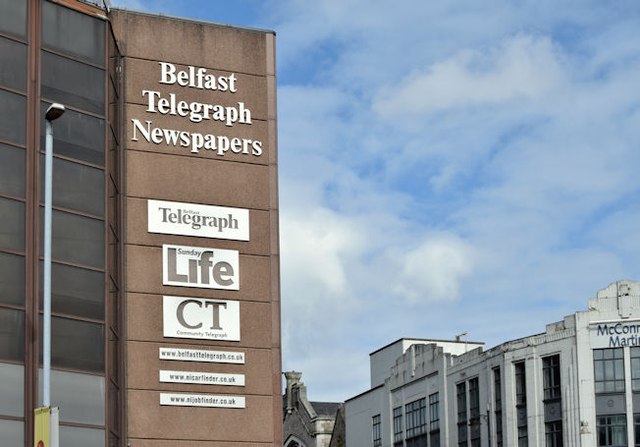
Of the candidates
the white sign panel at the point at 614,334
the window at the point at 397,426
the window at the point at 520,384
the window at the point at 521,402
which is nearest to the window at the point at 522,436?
the window at the point at 521,402

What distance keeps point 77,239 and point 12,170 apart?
276cm

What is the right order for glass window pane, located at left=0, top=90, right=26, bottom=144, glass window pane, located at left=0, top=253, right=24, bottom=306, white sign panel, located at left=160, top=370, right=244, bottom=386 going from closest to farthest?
glass window pane, located at left=0, top=253, right=24, bottom=306 → glass window pane, located at left=0, top=90, right=26, bottom=144 → white sign panel, located at left=160, top=370, right=244, bottom=386

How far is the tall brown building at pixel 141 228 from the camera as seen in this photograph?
1420 inches

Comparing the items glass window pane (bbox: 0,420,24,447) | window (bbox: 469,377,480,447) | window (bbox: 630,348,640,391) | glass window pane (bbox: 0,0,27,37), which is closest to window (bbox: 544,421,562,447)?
window (bbox: 630,348,640,391)

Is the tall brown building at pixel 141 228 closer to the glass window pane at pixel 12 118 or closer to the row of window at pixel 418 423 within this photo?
the glass window pane at pixel 12 118

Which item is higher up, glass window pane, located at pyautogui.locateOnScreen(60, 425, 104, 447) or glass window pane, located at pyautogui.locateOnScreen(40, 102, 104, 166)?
glass window pane, located at pyautogui.locateOnScreen(40, 102, 104, 166)

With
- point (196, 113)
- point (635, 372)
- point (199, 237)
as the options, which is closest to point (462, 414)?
point (635, 372)

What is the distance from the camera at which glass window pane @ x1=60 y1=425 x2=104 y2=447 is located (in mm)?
35625

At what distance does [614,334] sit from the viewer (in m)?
74.9

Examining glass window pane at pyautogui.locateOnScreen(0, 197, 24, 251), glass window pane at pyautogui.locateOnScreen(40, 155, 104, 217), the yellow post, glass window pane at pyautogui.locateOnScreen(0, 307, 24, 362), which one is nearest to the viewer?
the yellow post

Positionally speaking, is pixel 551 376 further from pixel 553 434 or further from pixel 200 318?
pixel 200 318

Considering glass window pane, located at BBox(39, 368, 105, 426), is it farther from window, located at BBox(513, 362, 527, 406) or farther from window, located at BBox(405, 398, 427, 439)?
window, located at BBox(405, 398, 427, 439)

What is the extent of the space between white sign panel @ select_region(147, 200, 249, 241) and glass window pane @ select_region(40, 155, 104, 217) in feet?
12.8

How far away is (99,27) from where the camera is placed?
4034 cm
